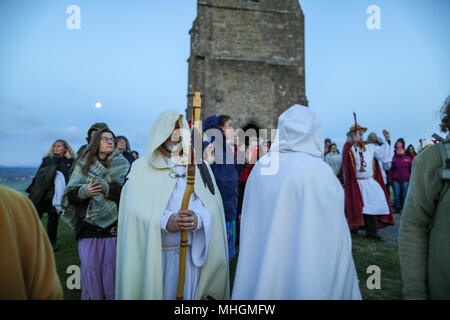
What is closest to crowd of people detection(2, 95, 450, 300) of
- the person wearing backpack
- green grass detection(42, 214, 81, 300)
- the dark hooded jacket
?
the person wearing backpack

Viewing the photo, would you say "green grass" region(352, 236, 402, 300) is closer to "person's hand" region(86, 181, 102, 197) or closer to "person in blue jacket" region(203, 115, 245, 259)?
"person in blue jacket" region(203, 115, 245, 259)

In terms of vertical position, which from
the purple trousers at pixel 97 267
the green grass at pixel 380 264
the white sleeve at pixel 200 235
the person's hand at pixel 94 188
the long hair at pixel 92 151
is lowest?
the green grass at pixel 380 264

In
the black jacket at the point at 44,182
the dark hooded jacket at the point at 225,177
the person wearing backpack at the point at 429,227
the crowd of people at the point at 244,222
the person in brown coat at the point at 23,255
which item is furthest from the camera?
the black jacket at the point at 44,182

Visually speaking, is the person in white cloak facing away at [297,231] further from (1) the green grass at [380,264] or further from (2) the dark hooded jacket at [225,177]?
(1) the green grass at [380,264]

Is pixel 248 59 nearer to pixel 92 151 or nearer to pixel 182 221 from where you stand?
pixel 92 151

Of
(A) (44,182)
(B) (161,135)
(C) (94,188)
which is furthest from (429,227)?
(A) (44,182)

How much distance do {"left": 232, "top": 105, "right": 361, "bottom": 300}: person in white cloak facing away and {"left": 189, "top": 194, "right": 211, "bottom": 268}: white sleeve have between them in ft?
1.28

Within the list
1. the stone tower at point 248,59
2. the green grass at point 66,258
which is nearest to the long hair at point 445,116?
the green grass at point 66,258

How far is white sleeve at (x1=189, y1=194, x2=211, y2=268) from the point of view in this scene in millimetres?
2498

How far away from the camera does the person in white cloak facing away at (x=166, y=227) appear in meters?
2.35

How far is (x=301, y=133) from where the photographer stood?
2.19 m
